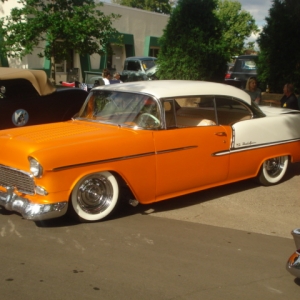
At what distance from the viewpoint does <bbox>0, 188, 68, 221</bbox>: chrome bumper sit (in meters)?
5.38

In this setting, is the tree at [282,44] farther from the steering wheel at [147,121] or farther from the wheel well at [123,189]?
the wheel well at [123,189]

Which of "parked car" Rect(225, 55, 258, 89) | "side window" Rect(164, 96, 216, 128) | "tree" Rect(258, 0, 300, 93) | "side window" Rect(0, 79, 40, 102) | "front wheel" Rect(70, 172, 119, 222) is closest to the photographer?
"front wheel" Rect(70, 172, 119, 222)

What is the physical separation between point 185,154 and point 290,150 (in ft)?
7.23

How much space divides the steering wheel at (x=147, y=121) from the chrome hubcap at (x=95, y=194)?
0.87 m

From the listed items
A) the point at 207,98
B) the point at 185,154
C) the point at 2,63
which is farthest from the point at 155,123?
the point at 2,63

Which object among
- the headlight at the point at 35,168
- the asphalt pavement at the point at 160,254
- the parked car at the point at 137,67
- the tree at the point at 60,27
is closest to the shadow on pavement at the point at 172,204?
the asphalt pavement at the point at 160,254

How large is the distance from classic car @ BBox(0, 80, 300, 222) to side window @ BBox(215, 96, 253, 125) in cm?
1

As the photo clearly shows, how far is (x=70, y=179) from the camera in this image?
5.50m

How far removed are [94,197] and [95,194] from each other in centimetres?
4

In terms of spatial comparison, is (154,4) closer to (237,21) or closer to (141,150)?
(237,21)

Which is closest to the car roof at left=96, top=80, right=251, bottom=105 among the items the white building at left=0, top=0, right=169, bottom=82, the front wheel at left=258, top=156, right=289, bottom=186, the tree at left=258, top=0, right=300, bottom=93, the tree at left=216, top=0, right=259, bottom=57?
the front wheel at left=258, top=156, right=289, bottom=186

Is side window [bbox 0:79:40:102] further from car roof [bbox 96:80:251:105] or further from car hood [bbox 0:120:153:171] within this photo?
car hood [bbox 0:120:153:171]

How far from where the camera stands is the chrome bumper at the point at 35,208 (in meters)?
5.38

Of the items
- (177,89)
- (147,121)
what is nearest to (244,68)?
(177,89)
